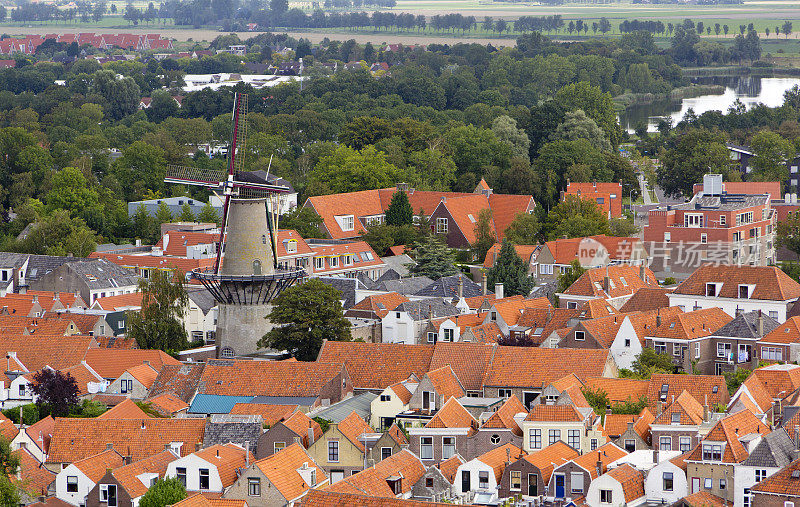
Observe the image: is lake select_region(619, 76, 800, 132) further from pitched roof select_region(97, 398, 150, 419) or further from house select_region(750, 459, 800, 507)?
house select_region(750, 459, 800, 507)

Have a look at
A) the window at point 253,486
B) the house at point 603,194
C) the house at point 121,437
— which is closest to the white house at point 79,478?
the house at point 121,437

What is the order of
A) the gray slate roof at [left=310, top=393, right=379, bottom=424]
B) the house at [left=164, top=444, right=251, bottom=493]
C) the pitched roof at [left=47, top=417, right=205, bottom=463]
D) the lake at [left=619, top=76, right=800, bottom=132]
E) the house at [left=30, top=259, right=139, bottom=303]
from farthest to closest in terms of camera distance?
the lake at [left=619, top=76, right=800, bottom=132] → the house at [left=30, top=259, right=139, bottom=303] → the gray slate roof at [left=310, top=393, right=379, bottom=424] → the pitched roof at [left=47, top=417, right=205, bottom=463] → the house at [left=164, top=444, right=251, bottom=493]

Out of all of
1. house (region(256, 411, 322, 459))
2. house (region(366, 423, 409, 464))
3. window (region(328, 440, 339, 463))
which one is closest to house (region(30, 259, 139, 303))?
house (region(256, 411, 322, 459))

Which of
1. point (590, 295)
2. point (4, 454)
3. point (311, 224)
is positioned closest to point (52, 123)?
point (311, 224)

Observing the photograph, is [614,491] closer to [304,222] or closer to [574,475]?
[574,475]

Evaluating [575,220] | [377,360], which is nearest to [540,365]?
[377,360]

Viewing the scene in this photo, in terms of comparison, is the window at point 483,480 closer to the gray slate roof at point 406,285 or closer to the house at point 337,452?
the house at point 337,452

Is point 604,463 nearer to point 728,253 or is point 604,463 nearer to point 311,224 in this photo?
point 728,253
